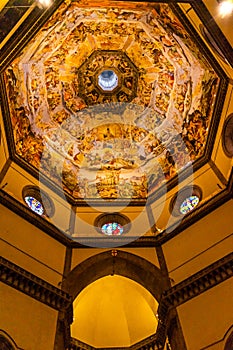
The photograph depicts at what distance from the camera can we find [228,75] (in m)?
14.3

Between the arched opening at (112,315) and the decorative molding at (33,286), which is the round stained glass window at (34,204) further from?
the arched opening at (112,315)

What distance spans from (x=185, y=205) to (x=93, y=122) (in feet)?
20.3

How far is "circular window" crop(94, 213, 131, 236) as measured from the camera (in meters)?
16.3

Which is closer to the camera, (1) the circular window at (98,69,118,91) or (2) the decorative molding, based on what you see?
(2) the decorative molding

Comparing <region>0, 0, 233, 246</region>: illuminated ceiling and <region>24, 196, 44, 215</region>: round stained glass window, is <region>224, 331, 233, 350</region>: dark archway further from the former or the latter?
<region>24, 196, 44, 215</region>: round stained glass window

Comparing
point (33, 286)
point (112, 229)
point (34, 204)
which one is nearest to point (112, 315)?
point (112, 229)

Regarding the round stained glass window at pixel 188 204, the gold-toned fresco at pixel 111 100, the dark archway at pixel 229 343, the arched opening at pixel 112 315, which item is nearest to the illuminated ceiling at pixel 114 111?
the gold-toned fresco at pixel 111 100

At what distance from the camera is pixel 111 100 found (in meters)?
19.3

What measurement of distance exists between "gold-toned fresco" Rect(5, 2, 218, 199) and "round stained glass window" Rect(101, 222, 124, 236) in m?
1.74

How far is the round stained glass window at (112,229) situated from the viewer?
53.4 feet

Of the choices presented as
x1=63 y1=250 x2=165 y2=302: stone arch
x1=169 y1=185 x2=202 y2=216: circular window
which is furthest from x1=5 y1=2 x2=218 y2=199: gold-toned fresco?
x1=63 y1=250 x2=165 y2=302: stone arch

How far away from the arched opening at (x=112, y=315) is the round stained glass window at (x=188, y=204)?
4.41 m

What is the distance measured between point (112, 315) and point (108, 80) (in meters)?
11.2

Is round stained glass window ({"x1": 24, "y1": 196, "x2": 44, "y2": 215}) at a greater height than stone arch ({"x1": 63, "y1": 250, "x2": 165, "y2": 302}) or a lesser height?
greater
